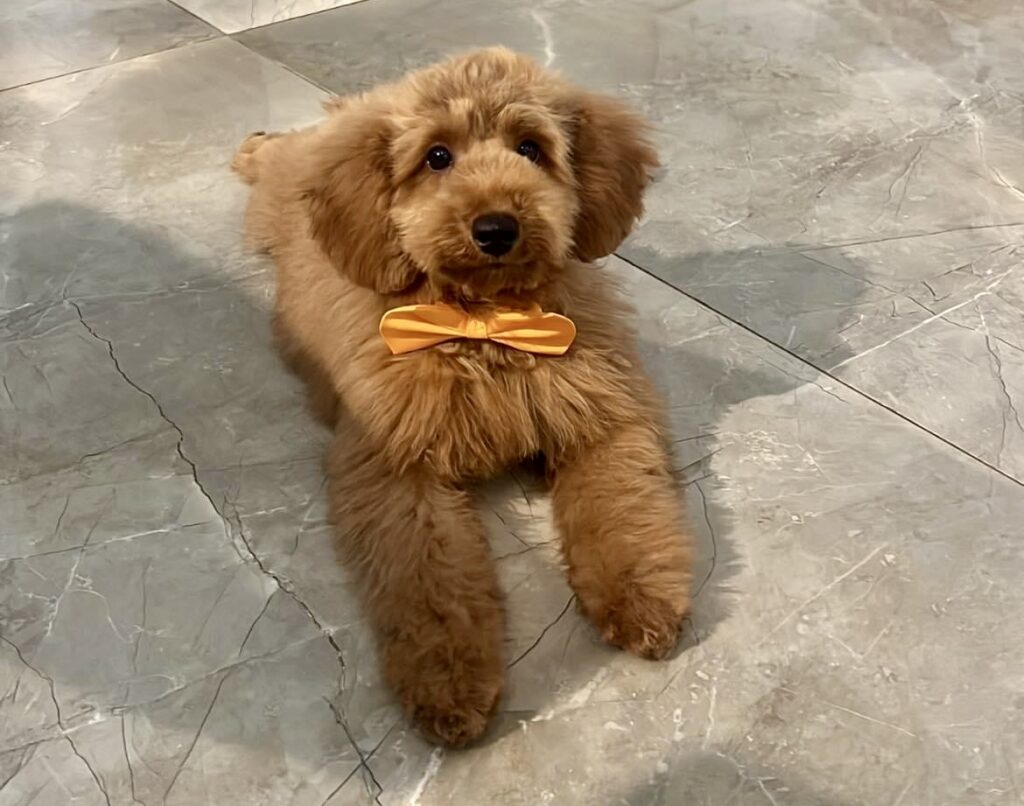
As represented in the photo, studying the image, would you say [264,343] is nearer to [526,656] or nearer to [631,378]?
[631,378]

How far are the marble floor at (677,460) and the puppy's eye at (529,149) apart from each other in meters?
0.56

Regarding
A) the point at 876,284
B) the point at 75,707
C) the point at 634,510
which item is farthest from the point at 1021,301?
the point at 75,707

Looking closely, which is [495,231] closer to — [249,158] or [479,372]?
[479,372]

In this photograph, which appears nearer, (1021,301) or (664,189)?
(1021,301)

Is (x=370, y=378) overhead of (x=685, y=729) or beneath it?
overhead

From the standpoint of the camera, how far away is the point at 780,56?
11.6ft

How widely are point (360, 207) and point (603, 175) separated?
1.32 ft

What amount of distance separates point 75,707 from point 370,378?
66cm

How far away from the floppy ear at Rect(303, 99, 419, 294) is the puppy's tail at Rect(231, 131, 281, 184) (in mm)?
1008

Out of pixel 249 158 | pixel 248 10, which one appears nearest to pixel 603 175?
pixel 249 158

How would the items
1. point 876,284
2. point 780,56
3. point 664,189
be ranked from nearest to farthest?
point 876,284 < point 664,189 < point 780,56

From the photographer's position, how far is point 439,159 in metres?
1.68

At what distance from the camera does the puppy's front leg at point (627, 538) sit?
156 cm

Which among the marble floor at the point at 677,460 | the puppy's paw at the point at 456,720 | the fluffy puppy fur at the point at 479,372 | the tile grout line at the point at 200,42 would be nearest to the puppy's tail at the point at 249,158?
the marble floor at the point at 677,460
